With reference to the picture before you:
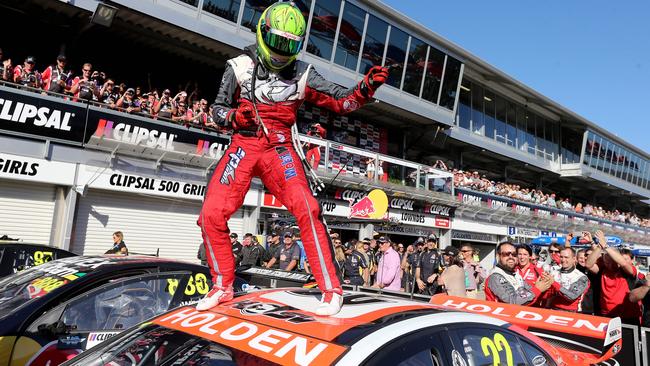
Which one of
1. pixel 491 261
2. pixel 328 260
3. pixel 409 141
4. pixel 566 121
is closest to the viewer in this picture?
pixel 328 260

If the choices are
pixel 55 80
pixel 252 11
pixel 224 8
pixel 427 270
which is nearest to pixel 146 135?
pixel 55 80

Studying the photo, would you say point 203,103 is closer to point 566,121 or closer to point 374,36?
point 374,36

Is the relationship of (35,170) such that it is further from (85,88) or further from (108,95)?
(108,95)

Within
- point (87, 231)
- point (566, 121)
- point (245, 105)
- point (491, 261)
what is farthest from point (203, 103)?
point (566, 121)

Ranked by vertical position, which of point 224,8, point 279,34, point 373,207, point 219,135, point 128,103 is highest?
point 224,8

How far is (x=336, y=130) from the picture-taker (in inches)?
796

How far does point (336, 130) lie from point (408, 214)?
453 centimetres

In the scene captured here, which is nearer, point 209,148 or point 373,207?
point 373,207

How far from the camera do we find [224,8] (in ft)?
46.7

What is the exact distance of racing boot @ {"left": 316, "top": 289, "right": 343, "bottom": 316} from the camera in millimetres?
2398

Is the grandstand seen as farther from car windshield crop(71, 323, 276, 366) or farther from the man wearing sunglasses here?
car windshield crop(71, 323, 276, 366)

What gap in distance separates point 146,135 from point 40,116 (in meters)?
2.41

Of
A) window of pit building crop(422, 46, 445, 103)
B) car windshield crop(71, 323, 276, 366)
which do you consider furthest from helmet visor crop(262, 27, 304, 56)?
window of pit building crop(422, 46, 445, 103)

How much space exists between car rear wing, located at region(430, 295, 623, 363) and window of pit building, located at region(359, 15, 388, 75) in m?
14.8
